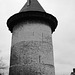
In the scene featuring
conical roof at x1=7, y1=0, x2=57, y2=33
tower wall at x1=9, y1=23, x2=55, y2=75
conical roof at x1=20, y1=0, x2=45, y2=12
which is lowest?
tower wall at x1=9, y1=23, x2=55, y2=75

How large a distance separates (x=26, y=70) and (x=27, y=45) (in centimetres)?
202

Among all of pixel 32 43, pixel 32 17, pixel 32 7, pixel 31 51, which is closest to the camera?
pixel 31 51

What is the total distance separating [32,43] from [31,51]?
2.31ft

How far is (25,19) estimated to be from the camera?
12180 mm

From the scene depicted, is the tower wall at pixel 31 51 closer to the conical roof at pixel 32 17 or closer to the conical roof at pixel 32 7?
the conical roof at pixel 32 17

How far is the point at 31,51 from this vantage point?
11180 mm

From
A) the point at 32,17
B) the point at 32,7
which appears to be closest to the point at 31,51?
the point at 32,17

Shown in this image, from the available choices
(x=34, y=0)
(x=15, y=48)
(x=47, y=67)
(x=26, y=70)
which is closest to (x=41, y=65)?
(x=47, y=67)

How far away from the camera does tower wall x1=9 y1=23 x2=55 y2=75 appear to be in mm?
10906

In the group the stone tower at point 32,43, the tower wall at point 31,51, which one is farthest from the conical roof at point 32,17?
the tower wall at point 31,51

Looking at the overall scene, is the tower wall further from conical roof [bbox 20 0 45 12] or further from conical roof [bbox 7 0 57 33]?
conical roof [bbox 20 0 45 12]

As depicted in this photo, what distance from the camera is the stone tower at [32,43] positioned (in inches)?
431

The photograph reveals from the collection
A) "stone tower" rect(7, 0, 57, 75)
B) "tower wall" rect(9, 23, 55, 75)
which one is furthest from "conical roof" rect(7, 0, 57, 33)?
"tower wall" rect(9, 23, 55, 75)

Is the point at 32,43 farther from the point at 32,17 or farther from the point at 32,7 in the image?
the point at 32,7
